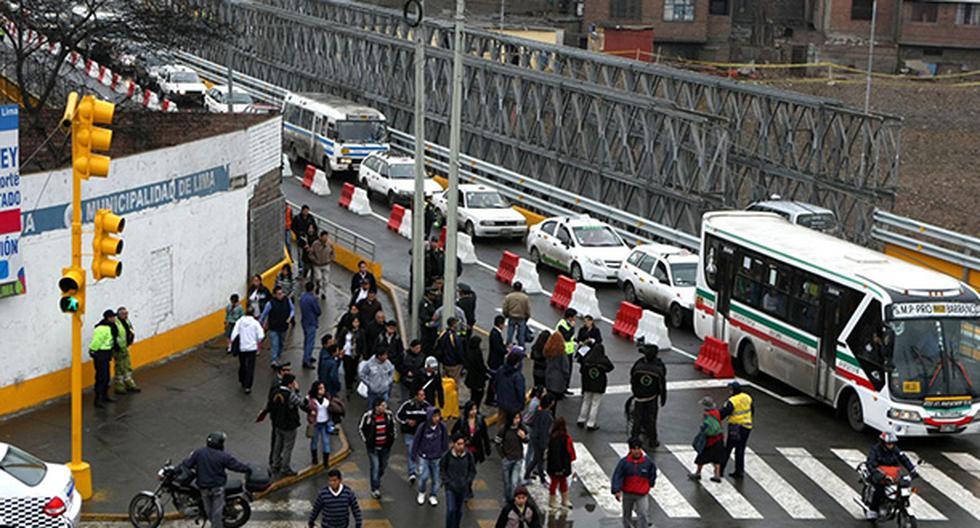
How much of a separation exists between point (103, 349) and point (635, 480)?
30.1 ft

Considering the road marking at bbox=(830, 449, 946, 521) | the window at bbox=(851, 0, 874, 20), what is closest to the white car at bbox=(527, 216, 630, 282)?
the road marking at bbox=(830, 449, 946, 521)

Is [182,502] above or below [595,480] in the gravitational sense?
above

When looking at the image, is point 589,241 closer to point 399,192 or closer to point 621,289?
point 621,289

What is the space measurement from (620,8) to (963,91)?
22895mm

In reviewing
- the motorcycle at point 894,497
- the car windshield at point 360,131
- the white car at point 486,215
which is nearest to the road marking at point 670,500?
the motorcycle at point 894,497

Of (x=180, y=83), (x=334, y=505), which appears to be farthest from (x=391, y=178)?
(x=334, y=505)

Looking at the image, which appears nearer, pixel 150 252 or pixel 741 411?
pixel 741 411

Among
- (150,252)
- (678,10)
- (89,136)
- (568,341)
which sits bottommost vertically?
(568,341)

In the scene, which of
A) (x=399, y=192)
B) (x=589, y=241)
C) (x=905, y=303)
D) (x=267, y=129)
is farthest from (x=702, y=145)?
(x=905, y=303)

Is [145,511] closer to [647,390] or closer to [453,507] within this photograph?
[453,507]

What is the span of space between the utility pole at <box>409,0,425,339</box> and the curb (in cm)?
411

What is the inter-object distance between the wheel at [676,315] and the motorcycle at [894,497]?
11.6m

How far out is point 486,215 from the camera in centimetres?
4103

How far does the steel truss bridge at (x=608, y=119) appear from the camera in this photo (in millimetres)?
42719
